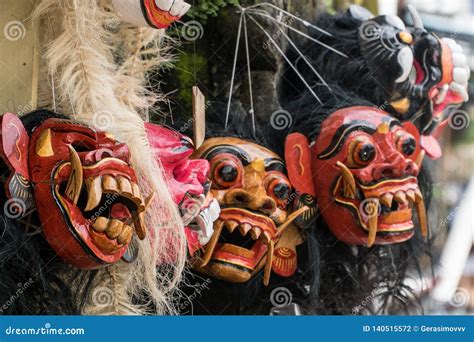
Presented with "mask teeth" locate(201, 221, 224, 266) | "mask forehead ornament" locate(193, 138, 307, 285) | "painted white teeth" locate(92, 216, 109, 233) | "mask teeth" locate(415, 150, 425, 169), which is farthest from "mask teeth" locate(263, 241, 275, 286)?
"painted white teeth" locate(92, 216, 109, 233)

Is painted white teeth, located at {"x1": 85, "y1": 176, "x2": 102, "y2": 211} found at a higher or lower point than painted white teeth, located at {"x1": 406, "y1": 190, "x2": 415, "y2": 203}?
higher

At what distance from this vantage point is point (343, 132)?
109 inches

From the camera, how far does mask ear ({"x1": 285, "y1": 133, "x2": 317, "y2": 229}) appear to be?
2.77 metres

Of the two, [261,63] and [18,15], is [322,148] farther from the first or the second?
[18,15]

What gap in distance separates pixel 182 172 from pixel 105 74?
26cm

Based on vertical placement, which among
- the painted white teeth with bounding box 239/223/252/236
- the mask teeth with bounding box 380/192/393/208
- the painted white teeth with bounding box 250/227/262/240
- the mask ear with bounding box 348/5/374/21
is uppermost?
the mask ear with bounding box 348/5/374/21

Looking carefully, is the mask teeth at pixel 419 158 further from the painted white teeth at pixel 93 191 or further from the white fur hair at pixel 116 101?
the painted white teeth at pixel 93 191

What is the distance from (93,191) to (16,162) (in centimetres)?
15

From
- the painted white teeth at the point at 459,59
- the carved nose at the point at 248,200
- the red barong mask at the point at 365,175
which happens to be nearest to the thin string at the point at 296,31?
the red barong mask at the point at 365,175

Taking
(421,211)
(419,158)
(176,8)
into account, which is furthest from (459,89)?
(176,8)

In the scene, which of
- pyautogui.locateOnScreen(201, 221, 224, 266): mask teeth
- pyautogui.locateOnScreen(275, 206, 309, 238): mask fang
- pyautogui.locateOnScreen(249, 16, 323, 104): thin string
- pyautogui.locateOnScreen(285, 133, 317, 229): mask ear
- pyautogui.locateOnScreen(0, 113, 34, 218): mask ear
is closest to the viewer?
pyautogui.locateOnScreen(0, 113, 34, 218): mask ear

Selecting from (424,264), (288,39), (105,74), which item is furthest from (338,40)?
(105,74)

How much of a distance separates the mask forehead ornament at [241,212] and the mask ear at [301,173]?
0.26ft

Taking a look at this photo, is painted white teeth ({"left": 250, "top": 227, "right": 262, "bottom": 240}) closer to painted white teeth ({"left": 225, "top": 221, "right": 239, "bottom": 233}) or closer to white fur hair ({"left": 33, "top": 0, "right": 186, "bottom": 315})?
painted white teeth ({"left": 225, "top": 221, "right": 239, "bottom": 233})
